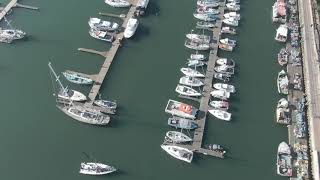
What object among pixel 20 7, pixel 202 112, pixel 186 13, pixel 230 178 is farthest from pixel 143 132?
pixel 20 7

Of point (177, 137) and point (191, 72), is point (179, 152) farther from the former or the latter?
point (191, 72)

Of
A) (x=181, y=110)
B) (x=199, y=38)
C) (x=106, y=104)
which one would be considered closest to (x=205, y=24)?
(x=199, y=38)

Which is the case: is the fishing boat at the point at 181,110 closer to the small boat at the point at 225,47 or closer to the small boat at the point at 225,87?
the small boat at the point at 225,87

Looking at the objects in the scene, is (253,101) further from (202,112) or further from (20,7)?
(20,7)

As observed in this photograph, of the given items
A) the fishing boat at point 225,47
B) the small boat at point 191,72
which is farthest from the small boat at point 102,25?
the fishing boat at point 225,47

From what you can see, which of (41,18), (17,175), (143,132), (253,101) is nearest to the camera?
(17,175)

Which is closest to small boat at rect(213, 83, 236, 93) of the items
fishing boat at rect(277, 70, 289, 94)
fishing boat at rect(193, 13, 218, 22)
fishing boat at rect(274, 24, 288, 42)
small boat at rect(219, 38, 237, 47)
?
fishing boat at rect(277, 70, 289, 94)

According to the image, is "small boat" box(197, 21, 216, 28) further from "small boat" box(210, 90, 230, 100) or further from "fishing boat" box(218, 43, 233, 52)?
"small boat" box(210, 90, 230, 100)
